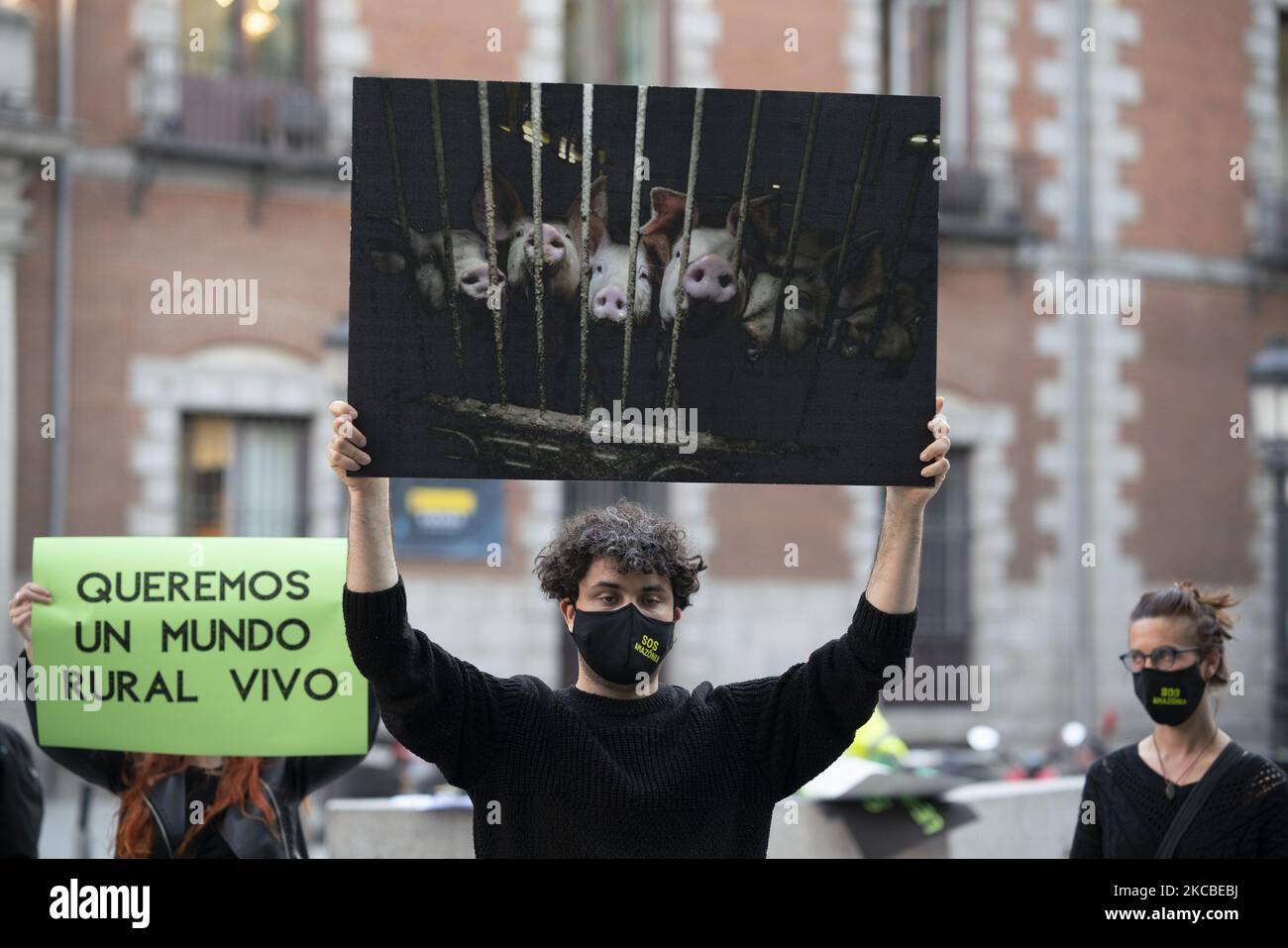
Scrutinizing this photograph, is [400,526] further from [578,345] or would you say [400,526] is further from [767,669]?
[578,345]

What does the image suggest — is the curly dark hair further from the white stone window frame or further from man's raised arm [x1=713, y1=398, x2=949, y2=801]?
the white stone window frame

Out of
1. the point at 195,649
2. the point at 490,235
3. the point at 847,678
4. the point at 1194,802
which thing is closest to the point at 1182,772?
the point at 1194,802

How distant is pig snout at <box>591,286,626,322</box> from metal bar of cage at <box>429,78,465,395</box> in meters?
0.26

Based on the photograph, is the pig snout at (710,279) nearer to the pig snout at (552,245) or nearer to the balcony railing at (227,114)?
the pig snout at (552,245)

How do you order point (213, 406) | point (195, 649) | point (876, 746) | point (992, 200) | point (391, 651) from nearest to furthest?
point (391, 651), point (195, 649), point (876, 746), point (213, 406), point (992, 200)

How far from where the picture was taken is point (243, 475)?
50.6 feet

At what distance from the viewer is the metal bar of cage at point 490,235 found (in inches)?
126

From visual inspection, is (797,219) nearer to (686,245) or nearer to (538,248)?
(686,245)

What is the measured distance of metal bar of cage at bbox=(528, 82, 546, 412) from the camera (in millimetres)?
3193

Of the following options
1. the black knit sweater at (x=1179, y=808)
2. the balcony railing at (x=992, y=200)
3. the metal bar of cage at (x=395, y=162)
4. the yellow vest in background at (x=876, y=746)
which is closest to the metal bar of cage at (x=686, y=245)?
the metal bar of cage at (x=395, y=162)

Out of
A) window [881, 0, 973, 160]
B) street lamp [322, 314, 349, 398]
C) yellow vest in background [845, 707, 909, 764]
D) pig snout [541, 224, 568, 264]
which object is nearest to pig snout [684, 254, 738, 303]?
pig snout [541, 224, 568, 264]

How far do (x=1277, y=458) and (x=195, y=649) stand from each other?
8329 mm

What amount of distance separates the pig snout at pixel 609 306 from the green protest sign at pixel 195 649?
1.45 m
